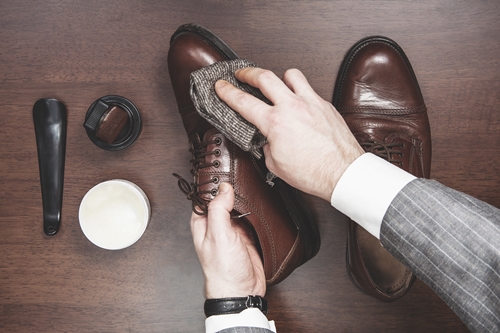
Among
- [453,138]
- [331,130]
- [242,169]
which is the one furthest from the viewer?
[453,138]

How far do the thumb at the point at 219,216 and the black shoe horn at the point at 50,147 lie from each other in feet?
1.46

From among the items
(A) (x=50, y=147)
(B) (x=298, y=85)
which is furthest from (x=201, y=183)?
(A) (x=50, y=147)

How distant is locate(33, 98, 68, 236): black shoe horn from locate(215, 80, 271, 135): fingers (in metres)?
0.47

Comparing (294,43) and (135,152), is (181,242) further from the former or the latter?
(294,43)

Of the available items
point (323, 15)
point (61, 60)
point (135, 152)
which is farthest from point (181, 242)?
point (323, 15)

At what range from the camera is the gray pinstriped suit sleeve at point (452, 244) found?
18.7 inches

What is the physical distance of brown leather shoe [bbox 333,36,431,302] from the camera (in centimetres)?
81

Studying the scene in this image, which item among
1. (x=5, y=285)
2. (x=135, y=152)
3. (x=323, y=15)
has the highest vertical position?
(x=323, y=15)

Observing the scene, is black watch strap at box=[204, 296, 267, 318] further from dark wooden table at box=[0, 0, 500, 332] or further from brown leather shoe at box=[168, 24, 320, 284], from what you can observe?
dark wooden table at box=[0, 0, 500, 332]

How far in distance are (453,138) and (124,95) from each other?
817 millimetres

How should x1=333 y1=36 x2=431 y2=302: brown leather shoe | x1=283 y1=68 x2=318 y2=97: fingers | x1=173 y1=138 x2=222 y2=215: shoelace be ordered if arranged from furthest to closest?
x1=333 y1=36 x2=431 y2=302: brown leather shoe → x1=173 y1=138 x2=222 y2=215: shoelace → x1=283 y1=68 x2=318 y2=97: fingers

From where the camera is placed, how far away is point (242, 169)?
74 centimetres

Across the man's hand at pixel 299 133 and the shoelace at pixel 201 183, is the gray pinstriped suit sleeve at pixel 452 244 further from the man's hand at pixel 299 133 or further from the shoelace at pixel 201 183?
the shoelace at pixel 201 183

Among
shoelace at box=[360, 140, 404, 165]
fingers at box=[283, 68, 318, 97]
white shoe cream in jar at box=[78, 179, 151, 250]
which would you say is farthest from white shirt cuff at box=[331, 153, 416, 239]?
white shoe cream in jar at box=[78, 179, 151, 250]
